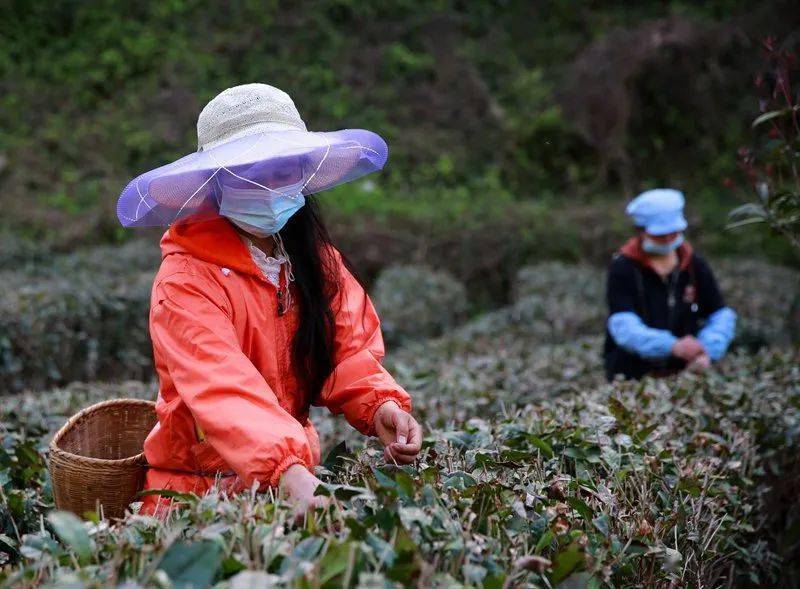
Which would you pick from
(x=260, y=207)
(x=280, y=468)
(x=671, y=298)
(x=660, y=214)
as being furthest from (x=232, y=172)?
(x=671, y=298)

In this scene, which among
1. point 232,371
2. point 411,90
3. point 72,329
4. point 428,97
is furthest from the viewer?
point 411,90

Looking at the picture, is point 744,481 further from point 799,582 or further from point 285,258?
point 285,258

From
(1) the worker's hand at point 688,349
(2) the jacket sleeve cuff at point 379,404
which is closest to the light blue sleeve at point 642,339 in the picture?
(1) the worker's hand at point 688,349

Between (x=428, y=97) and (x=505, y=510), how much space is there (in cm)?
1493

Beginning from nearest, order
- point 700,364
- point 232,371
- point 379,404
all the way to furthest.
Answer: point 232,371 → point 379,404 → point 700,364

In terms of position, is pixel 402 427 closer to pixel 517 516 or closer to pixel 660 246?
pixel 517 516

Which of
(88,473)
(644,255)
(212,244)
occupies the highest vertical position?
(212,244)

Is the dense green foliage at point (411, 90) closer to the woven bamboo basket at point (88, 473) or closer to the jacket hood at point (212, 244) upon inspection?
the woven bamboo basket at point (88, 473)

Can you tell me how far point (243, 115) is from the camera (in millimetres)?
2330

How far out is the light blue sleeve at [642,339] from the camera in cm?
451

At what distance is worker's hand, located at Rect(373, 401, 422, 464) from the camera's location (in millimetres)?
2281

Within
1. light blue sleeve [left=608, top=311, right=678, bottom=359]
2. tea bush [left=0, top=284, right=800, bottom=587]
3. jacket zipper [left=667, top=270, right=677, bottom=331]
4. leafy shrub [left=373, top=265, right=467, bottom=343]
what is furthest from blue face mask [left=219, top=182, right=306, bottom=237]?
leafy shrub [left=373, top=265, right=467, bottom=343]

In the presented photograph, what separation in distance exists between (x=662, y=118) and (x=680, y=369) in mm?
11524

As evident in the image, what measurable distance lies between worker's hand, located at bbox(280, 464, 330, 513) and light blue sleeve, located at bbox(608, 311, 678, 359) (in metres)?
2.87
